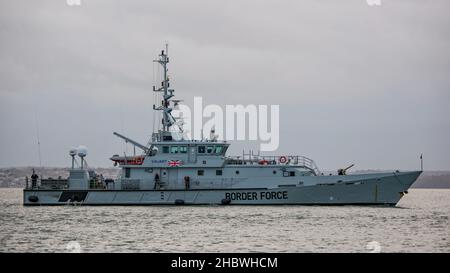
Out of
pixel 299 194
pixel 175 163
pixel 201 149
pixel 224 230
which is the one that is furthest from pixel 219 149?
pixel 224 230

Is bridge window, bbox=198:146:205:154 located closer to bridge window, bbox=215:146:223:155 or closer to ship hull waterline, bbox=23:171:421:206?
bridge window, bbox=215:146:223:155

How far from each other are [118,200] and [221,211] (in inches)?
343

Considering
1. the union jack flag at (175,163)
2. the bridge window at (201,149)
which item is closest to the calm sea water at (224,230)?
the union jack flag at (175,163)

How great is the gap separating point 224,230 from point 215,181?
1311cm

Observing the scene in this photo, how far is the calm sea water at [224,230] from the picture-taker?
31594mm

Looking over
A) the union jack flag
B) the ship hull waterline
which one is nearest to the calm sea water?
the ship hull waterline

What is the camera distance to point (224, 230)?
120 feet

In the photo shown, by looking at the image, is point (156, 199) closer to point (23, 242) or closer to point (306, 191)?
point (306, 191)

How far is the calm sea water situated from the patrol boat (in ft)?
3.15

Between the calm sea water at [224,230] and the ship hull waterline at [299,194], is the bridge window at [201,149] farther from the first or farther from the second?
the calm sea water at [224,230]

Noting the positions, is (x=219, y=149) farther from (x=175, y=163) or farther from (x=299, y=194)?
(x=299, y=194)

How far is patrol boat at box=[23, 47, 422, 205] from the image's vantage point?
48.7 metres

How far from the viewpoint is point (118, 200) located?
167ft
